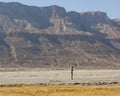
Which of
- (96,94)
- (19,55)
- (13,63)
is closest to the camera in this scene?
(96,94)

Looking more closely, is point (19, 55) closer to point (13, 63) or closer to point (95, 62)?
point (13, 63)

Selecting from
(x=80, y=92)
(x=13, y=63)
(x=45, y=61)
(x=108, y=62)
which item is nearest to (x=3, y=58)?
(x=13, y=63)

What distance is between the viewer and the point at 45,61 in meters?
191

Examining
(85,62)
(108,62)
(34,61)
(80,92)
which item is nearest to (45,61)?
(34,61)

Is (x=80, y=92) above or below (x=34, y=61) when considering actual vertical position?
above

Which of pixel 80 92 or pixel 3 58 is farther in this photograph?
pixel 3 58

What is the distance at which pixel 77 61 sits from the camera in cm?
19475

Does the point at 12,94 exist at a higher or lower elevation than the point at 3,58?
higher

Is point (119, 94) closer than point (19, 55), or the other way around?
point (119, 94)

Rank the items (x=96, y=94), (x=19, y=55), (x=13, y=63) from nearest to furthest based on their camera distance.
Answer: (x=96, y=94) < (x=13, y=63) < (x=19, y=55)

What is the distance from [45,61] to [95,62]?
24.9 m

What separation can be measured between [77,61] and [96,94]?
16494cm

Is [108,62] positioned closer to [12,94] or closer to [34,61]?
[34,61]

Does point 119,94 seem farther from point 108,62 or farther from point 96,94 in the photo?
point 108,62
